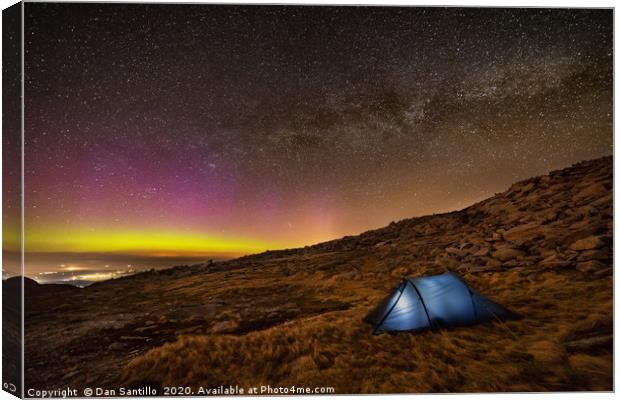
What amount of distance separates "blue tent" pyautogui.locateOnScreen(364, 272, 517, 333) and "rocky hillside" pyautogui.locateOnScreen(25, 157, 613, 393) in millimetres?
216

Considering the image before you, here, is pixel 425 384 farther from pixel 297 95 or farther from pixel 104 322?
pixel 104 322

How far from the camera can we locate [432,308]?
604 centimetres

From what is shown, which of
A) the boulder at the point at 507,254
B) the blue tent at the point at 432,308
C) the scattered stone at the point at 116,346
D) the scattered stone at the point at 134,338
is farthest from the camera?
the boulder at the point at 507,254

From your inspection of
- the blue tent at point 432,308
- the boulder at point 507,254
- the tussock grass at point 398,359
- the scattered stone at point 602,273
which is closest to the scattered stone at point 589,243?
the scattered stone at point 602,273

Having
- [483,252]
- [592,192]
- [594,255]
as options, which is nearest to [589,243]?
[594,255]

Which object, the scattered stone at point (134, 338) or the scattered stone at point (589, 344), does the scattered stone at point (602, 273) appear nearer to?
the scattered stone at point (589, 344)

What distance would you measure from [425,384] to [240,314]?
4.98m

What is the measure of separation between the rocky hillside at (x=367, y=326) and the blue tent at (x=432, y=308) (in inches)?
8.5

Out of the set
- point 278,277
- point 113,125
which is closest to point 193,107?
point 113,125

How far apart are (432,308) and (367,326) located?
130 centimetres

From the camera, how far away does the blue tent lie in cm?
600

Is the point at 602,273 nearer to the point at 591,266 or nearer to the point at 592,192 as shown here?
the point at 591,266

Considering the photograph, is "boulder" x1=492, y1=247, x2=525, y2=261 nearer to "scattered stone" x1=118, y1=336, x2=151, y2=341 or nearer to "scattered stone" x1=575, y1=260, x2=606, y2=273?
"scattered stone" x1=575, y1=260, x2=606, y2=273

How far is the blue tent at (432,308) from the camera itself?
6.00 meters
